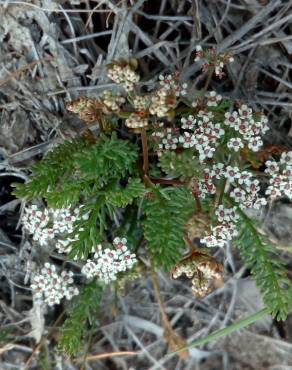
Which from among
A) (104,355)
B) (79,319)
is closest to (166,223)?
(79,319)

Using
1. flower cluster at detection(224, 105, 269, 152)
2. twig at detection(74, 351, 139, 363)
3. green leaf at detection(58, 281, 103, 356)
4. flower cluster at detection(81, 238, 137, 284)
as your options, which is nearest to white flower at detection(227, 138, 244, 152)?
flower cluster at detection(224, 105, 269, 152)

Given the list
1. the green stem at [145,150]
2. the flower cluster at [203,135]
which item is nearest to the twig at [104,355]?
the green stem at [145,150]

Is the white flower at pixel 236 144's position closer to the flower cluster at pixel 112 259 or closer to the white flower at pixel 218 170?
the white flower at pixel 218 170

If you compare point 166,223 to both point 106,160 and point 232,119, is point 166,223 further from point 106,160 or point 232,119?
point 232,119

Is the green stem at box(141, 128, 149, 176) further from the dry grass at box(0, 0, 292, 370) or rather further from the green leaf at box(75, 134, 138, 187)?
the dry grass at box(0, 0, 292, 370)

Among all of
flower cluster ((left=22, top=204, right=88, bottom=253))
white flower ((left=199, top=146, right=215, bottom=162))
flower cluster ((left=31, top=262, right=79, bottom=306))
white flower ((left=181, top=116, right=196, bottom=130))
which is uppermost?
white flower ((left=181, top=116, right=196, bottom=130))

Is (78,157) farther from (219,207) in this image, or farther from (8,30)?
(8,30)
